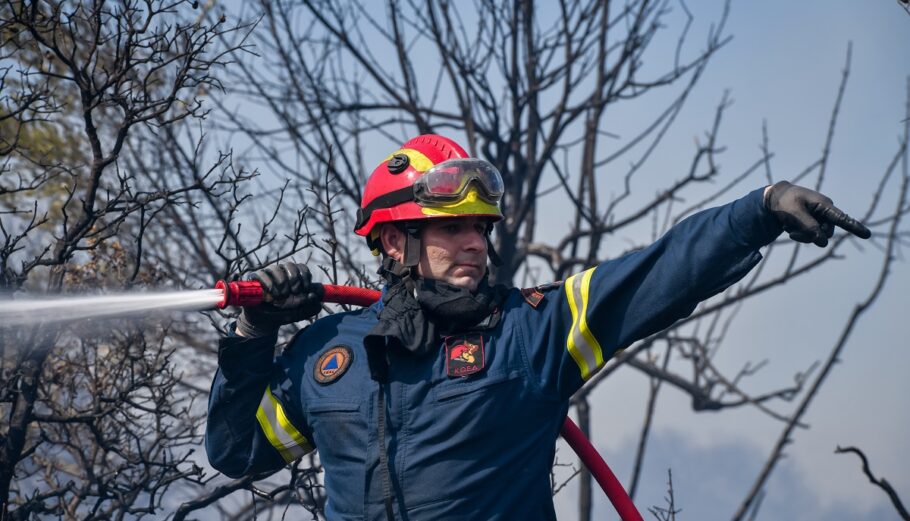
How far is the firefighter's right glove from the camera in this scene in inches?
183

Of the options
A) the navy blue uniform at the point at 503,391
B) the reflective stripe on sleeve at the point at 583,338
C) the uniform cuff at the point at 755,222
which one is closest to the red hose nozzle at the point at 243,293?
the navy blue uniform at the point at 503,391

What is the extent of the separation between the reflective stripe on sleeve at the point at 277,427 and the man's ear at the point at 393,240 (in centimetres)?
75

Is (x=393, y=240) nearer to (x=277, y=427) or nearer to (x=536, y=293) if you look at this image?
(x=536, y=293)

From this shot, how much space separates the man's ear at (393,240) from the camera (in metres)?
4.92

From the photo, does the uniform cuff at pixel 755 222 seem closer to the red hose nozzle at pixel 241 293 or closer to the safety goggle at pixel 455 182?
the safety goggle at pixel 455 182

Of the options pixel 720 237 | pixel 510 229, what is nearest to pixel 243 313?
pixel 720 237

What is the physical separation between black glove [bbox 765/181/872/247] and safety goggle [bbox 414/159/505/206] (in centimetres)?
123

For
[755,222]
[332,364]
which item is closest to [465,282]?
[332,364]

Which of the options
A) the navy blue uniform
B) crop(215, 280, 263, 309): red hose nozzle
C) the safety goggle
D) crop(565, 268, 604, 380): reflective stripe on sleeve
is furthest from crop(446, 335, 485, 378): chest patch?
crop(215, 280, 263, 309): red hose nozzle

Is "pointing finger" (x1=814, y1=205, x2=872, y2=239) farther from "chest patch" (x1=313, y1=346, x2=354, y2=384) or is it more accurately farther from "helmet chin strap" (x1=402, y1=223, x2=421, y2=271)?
"chest patch" (x1=313, y1=346, x2=354, y2=384)

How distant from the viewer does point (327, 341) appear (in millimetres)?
4832

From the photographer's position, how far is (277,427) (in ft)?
15.9

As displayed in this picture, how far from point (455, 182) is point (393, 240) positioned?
0.45 metres

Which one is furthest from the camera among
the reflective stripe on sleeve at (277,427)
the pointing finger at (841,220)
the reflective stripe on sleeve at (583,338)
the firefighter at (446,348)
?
the reflective stripe on sleeve at (277,427)
